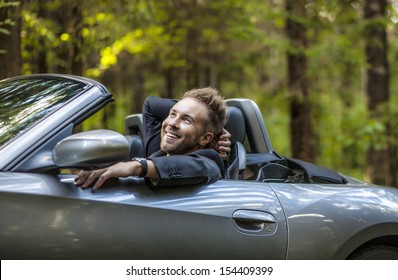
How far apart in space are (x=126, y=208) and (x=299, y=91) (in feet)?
24.2

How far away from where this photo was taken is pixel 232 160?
10.7ft

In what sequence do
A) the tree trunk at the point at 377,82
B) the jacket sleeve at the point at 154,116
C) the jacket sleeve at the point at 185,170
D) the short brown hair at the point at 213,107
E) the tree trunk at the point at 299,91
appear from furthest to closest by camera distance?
the tree trunk at the point at 377,82
the tree trunk at the point at 299,91
the jacket sleeve at the point at 154,116
the short brown hair at the point at 213,107
the jacket sleeve at the point at 185,170

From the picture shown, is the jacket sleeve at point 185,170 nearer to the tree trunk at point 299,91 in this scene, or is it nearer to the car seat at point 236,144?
the car seat at point 236,144

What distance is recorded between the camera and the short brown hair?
9.90 feet

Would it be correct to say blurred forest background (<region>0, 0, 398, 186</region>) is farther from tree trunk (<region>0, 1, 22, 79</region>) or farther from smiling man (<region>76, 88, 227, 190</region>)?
smiling man (<region>76, 88, 227, 190</region>)

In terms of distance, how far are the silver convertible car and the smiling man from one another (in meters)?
0.06

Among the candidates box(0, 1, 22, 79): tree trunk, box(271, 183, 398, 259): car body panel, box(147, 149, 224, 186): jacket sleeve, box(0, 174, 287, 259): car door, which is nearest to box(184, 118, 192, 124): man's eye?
box(147, 149, 224, 186): jacket sleeve

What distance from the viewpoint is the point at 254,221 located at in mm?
2512

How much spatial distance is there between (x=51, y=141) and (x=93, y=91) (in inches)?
15.5

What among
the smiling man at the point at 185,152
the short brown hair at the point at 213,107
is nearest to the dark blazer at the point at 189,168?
the smiling man at the point at 185,152

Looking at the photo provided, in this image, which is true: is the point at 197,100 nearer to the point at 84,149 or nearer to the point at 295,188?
the point at 295,188

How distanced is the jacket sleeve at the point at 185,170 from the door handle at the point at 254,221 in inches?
8.8

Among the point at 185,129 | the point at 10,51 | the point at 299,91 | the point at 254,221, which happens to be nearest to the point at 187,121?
the point at 185,129

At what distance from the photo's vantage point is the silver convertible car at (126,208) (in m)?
2.18
